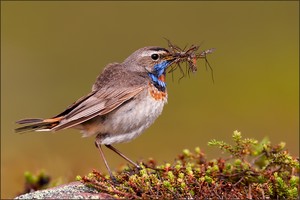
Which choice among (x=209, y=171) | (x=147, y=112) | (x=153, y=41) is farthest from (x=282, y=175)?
(x=153, y=41)

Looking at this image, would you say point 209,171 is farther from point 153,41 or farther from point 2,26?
point 2,26

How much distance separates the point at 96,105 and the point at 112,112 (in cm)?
22

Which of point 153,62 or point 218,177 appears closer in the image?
point 218,177

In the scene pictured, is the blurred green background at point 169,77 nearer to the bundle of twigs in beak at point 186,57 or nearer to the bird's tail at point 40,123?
the bird's tail at point 40,123

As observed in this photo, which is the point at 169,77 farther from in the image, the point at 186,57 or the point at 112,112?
the point at 112,112

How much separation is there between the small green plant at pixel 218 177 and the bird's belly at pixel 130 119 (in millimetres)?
424

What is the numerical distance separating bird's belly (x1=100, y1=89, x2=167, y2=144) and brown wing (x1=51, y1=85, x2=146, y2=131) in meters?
0.09

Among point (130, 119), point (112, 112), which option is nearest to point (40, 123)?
point (112, 112)

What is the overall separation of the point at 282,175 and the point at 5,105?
11.0 meters

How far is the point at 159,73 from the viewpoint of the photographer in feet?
30.7

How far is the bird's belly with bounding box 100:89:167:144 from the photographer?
8.61m

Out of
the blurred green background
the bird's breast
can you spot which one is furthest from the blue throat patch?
the blurred green background

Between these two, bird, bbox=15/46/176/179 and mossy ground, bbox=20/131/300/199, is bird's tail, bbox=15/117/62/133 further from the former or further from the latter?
mossy ground, bbox=20/131/300/199

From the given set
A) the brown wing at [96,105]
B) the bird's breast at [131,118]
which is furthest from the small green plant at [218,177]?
the brown wing at [96,105]
